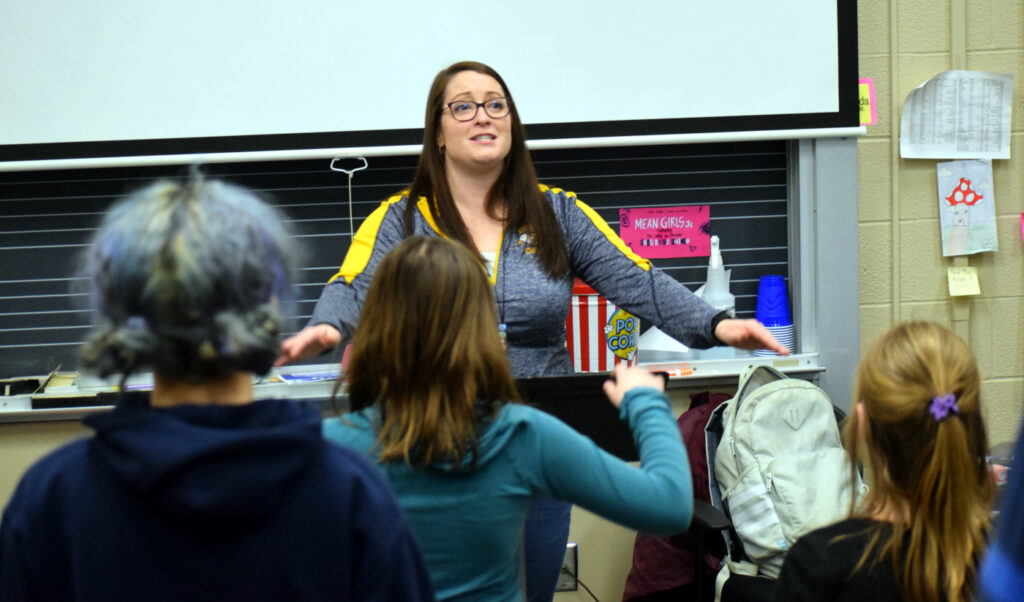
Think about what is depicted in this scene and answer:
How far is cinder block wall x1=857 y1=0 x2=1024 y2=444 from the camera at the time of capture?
2.69 metres

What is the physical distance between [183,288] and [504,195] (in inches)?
45.9

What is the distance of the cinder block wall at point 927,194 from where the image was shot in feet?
8.81

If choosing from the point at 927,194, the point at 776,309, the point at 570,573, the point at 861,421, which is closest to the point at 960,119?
the point at 927,194

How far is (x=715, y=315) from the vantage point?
174 centimetres

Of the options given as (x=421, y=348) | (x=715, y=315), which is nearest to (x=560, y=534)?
(x=715, y=315)

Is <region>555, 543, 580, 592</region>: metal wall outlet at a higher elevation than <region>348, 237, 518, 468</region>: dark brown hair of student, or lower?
lower

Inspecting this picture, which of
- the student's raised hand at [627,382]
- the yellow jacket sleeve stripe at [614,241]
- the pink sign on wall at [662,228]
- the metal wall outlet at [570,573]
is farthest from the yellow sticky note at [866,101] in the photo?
the student's raised hand at [627,382]

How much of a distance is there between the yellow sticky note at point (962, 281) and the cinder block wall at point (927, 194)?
2cm

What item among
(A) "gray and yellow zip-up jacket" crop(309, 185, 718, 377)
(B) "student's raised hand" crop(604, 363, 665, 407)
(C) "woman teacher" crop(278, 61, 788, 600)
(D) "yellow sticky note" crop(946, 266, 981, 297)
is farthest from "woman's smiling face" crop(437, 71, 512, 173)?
(D) "yellow sticky note" crop(946, 266, 981, 297)

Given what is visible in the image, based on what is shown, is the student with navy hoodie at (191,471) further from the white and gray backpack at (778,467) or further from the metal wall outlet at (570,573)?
the metal wall outlet at (570,573)

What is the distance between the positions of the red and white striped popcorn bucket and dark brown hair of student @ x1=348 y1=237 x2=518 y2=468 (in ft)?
4.81

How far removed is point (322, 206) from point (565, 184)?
688mm

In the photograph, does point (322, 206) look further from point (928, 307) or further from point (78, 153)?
point (928, 307)

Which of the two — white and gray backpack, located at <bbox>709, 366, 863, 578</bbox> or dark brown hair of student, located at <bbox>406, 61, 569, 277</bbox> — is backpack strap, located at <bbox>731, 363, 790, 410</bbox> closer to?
white and gray backpack, located at <bbox>709, 366, 863, 578</bbox>
